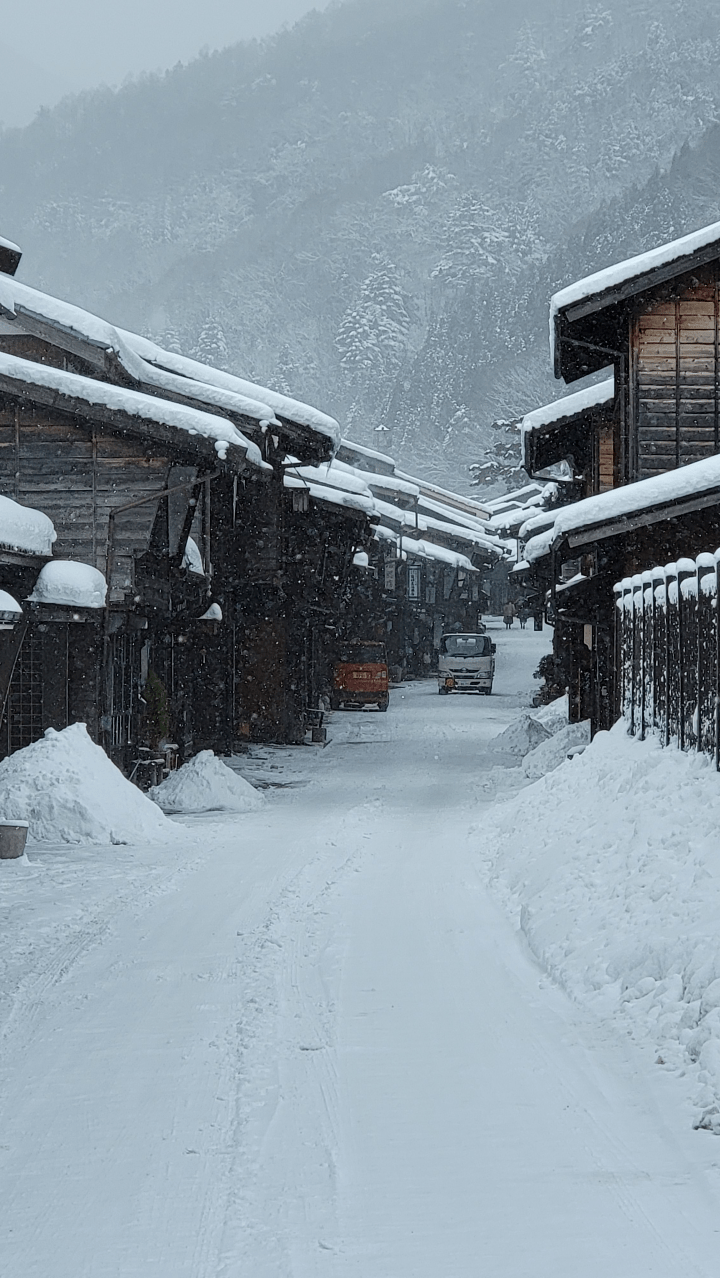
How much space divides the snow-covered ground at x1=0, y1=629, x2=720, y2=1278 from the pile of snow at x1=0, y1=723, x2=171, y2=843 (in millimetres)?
2847

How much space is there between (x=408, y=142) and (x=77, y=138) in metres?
49.0

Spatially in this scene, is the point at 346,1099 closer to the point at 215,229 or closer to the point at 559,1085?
the point at 559,1085

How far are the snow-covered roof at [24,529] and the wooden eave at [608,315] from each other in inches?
325

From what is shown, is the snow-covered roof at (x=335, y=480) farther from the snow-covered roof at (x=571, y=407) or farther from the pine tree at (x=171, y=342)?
the pine tree at (x=171, y=342)

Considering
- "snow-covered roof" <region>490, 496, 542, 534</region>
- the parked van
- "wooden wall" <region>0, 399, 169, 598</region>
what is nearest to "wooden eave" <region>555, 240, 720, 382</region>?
"wooden wall" <region>0, 399, 169, 598</region>

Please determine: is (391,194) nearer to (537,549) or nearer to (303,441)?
(537,549)

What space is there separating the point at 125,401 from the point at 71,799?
581cm

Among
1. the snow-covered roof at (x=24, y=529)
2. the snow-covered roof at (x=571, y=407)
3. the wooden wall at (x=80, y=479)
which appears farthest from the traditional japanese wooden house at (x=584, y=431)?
the snow-covered roof at (x=24, y=529)

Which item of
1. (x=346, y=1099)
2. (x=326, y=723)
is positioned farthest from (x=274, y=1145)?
(x=326, y=723)

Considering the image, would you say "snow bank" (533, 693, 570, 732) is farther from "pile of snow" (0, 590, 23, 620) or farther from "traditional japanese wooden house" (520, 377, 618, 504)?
"pile of snow" (0, 590, 23, 620)

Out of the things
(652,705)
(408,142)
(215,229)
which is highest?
(408,142)

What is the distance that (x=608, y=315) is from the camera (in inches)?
760

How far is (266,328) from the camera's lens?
414ft

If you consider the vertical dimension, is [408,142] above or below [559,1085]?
above
